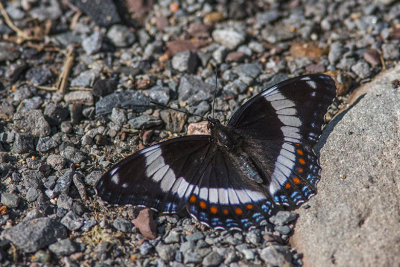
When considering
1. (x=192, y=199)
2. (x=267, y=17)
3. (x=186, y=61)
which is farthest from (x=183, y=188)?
(x=267, y=17)

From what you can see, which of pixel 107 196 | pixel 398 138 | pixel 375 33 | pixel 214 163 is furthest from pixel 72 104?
pixel 375 33

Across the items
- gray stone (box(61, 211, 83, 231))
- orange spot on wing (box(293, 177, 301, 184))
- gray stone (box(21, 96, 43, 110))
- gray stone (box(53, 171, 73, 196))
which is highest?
gray stone (box(21, 96, 43, 110))

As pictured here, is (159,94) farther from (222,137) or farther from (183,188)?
(183,188)

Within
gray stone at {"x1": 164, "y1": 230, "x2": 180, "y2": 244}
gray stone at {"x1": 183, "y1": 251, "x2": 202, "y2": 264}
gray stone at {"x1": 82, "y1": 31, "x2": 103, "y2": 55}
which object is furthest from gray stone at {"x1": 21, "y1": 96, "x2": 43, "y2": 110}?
gray stone at {"x1": 183, "y1": 251, "x2": 202, "y2": 264}

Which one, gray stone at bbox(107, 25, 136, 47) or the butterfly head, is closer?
the butterfly head

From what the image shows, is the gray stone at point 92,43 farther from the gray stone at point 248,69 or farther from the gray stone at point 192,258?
the gray stone at point 192,258

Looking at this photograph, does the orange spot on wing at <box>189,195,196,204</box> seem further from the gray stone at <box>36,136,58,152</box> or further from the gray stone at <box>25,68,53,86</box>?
the gray stone at <box>25,68,53,86</box>
